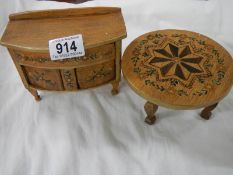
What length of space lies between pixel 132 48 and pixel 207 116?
1.79ft

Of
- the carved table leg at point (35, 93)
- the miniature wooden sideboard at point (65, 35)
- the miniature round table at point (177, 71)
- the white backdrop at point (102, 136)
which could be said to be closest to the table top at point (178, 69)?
the miniature round table at point (177, 71)

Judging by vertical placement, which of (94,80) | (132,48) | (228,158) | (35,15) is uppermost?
(35,15)

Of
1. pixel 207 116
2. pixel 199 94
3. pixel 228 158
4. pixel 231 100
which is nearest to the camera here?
pixel 199 94

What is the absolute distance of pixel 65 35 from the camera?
1.03m

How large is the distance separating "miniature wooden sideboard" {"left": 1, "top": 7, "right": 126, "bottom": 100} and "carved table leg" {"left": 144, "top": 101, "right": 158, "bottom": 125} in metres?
0.25

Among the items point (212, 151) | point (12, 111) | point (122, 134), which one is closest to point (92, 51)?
point (122, 134)

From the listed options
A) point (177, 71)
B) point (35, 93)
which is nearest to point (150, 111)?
point (177, 71)

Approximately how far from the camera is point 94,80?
121 centimetres

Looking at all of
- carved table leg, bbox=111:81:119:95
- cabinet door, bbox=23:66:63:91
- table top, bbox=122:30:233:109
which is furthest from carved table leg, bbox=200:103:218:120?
cabinet door, bbox=23:66:63:91

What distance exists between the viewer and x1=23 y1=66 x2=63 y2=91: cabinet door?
112 cm

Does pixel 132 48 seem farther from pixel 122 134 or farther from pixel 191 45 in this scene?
pixel 122 134

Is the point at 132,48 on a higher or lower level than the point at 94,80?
higher

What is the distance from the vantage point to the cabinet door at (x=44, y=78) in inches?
43.9

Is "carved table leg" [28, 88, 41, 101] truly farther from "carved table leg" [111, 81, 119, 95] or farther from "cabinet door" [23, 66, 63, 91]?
"carved table leg" [111, 81, 119, 95]
